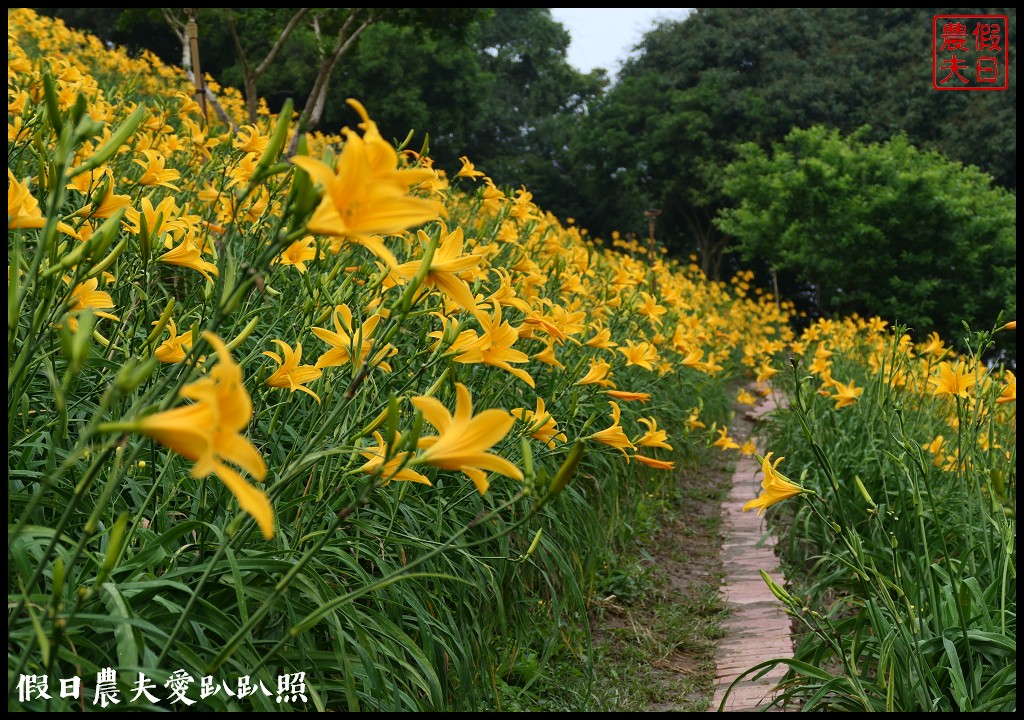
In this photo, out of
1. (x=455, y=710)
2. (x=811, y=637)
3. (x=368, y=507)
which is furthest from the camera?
(x=811, y=637)

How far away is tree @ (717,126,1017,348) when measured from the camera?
1309cm

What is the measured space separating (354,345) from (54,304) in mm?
576

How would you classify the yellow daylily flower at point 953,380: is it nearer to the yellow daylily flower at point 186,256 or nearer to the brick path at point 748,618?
the brick path at point 748,618

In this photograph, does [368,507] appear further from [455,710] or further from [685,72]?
[685,72]

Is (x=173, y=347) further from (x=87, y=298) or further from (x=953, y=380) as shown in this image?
(x=953, y=380)

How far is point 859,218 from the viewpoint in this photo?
1375 cm

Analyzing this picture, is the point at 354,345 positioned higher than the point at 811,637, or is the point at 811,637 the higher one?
the point at 354,345

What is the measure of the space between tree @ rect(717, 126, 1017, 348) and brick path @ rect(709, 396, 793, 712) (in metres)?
9.05

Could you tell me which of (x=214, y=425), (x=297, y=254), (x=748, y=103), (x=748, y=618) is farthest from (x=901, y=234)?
(x=214, y=425)

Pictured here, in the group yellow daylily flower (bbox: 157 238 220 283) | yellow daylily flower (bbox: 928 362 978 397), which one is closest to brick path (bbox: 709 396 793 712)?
yellow daylily flower (bbox: 928 362 978 397)

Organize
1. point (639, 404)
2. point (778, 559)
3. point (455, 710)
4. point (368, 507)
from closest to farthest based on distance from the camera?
point (455, 710) < point (368, 507) < point (778, 559) < point (639, 404)

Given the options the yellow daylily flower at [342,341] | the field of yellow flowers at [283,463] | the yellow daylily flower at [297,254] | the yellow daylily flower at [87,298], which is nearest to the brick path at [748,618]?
the field of yellow flowers at [283,463]

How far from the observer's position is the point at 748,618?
337cm

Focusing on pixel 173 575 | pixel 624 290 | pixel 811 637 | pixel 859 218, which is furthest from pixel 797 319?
pixel 173 575
